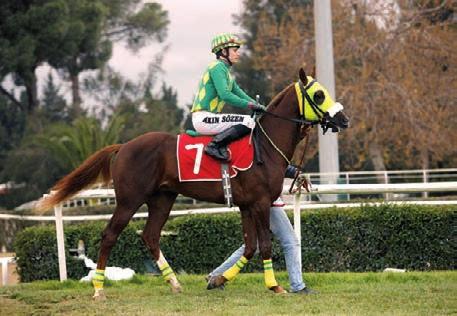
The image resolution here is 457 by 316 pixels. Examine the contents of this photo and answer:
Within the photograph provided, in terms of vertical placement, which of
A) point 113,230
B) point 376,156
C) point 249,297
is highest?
point 113,230

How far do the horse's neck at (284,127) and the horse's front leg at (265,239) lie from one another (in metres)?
0.54

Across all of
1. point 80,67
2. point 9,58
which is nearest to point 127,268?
point 9,58

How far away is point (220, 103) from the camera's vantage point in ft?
32.2

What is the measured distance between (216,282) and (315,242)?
2032 millimetres

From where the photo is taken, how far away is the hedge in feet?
35.4

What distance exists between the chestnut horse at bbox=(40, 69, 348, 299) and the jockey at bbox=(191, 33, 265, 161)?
0.73 ft

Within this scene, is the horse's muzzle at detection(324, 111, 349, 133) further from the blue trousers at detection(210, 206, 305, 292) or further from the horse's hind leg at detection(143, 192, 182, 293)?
the horse's hind leg at detection(143, 192, 182, 293)

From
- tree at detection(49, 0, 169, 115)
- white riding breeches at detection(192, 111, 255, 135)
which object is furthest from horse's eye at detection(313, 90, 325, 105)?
tree at detection(49, 0, 169, 115)

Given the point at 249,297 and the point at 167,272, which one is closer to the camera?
the point at 249,297

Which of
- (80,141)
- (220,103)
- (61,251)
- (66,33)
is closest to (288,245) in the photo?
(220,103)

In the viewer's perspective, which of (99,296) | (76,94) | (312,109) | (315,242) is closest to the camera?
(99,296)

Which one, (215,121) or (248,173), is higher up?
(215,121)

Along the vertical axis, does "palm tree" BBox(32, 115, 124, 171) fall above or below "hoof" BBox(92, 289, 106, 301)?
above

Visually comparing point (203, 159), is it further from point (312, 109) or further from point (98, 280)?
point (98, 280)
